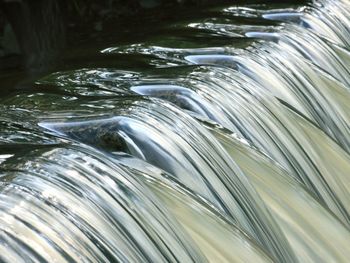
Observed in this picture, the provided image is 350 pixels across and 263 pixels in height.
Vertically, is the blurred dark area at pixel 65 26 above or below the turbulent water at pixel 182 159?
above

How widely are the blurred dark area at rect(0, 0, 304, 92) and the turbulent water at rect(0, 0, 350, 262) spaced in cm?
32

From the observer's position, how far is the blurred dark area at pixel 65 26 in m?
3.94

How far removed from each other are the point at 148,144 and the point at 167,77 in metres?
0.73

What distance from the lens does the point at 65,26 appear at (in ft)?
15.6

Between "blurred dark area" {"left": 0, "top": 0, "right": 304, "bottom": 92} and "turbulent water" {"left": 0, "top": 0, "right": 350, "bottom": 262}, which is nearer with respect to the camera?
"turbulent water" {"left": 0, "top": 0, "right": 350, "bottom": 262}

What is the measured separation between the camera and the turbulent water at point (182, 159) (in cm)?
170

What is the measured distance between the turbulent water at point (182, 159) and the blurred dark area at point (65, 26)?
1.04 feet

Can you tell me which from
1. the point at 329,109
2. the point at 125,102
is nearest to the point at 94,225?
the point at 125,102

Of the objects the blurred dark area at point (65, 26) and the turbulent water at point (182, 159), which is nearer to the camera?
the turbulent water at point (182, 159)

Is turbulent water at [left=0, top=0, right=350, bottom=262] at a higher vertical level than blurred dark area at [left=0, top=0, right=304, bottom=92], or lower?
lower

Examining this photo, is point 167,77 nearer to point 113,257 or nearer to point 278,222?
point 278,222

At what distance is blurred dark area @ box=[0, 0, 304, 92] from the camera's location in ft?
Answer: 12.9

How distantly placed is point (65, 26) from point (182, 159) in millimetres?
2595

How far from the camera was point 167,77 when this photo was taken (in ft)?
9.67
